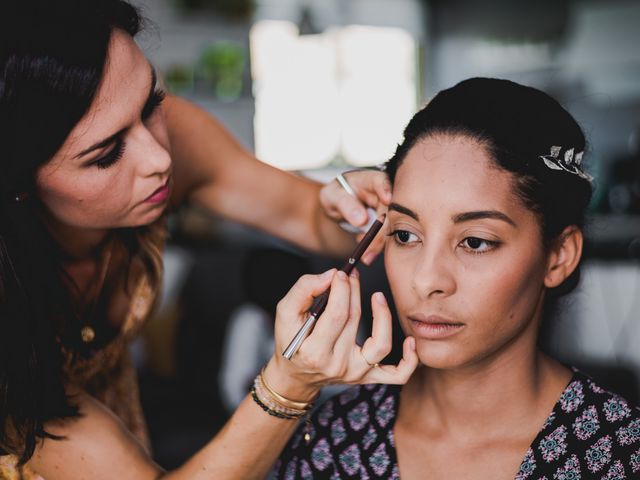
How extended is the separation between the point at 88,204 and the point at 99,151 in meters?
0.10

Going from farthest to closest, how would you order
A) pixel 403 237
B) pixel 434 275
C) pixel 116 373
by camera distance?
pixel 116 373
pixel 403 237
pixel 434 275

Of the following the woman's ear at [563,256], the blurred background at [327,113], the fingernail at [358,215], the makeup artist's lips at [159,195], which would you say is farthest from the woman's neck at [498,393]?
the blurred background at [327,113]

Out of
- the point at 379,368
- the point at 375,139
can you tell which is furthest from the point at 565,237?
the point at 375,139

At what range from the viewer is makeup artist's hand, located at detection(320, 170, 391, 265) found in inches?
53.4

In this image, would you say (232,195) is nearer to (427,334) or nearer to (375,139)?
(427,334)

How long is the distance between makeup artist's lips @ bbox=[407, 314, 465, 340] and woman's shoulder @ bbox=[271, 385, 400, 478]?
0.23m

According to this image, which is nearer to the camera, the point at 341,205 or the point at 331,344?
the point at 331,344

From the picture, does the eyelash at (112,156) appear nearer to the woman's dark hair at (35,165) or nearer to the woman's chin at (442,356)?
the woman's dark hair at (35,165)

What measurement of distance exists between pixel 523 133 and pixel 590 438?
0.49 metres

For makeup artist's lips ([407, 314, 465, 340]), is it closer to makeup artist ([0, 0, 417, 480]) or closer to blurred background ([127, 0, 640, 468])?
makeup artist ([0, 0, 417, 480])

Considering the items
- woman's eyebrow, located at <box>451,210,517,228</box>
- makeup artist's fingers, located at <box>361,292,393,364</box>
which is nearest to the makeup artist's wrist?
makeup artist's fingers, located at <box>361,292,393,364</box>

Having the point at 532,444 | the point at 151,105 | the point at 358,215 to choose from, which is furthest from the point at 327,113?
the point at 532,444

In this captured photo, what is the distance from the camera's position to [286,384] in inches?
42.8

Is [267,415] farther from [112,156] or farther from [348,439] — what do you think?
[112,156]
